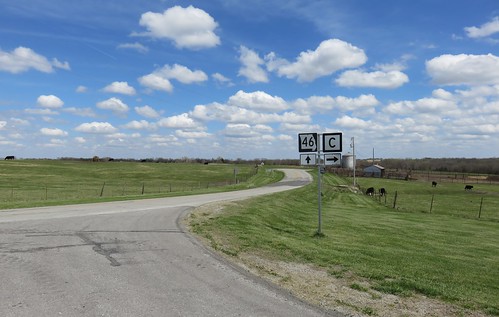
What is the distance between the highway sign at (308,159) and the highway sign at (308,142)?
0.34 meters

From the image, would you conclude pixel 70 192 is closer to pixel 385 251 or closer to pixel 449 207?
pixel 385 251

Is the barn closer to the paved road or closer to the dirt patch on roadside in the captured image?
the paved road

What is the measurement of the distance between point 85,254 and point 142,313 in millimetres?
4448

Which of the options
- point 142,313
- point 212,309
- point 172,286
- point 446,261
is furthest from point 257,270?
point 446,261

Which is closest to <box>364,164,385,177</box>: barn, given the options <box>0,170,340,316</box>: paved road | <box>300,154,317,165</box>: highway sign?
<box>300,154,317,165</box>: highway sign

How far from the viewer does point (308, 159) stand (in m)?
14.6

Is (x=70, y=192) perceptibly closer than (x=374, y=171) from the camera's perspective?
Yes

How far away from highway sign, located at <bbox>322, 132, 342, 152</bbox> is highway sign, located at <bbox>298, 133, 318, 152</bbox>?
1.03 feet

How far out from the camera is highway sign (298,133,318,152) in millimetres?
14203

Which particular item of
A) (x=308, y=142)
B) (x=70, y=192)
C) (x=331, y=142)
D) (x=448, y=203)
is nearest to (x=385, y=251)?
(x=331, y=142)

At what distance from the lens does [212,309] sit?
6203 millimetres

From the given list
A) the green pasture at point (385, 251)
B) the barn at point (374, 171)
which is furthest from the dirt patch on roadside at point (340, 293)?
the barn at point (374, 171)

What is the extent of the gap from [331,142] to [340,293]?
7429mm

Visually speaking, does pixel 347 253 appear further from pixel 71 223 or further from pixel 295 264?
pixel 71 223
